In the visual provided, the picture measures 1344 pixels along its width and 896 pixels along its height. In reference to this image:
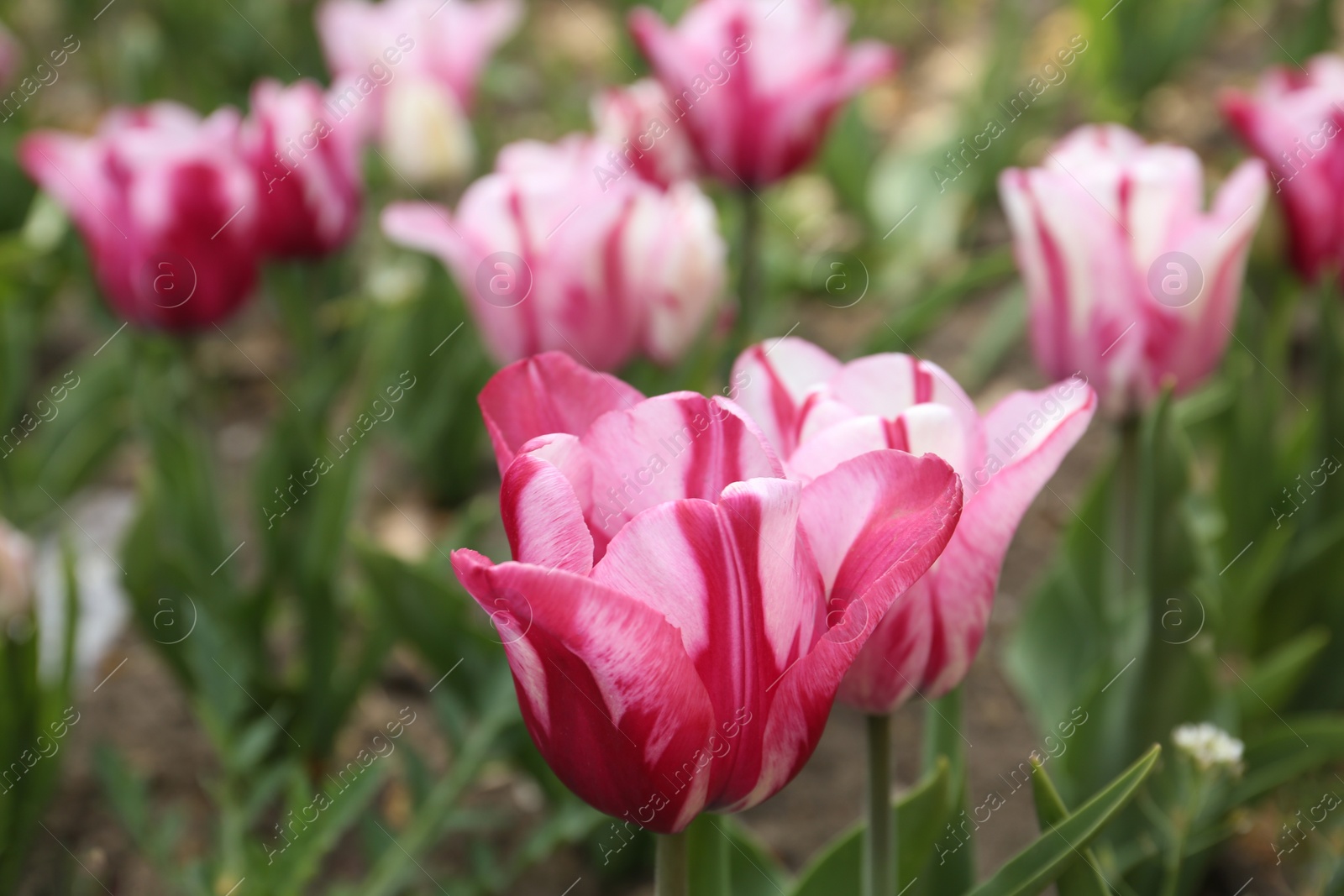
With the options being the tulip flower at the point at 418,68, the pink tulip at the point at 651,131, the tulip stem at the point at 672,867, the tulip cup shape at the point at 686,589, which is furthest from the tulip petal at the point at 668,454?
the tulip flower at the point at 418,68

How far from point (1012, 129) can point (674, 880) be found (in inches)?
83.3

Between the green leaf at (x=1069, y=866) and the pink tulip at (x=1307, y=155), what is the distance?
0.87m

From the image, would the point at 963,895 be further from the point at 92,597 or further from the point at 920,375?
the point at 92,597

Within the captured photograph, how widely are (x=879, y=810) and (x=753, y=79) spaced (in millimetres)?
1047

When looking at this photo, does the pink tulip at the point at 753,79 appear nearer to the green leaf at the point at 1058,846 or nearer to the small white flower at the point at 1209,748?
the small white flower at the point at 1209,748

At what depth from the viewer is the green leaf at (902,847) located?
2.66ft

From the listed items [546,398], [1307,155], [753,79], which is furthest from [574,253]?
[1307,155]

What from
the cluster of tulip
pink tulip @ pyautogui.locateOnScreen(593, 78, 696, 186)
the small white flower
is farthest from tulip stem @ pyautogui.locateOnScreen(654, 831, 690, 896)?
pink tulip @ pyautogui.locateOnScreen(593, 78, 696, 186)

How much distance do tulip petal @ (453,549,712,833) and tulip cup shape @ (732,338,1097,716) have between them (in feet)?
0.37

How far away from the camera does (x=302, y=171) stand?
4.90 ft

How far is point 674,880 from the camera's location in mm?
616

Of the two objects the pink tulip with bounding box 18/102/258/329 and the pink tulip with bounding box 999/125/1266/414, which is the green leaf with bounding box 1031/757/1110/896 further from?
the pink tulip with bounding box 18/102/258/329

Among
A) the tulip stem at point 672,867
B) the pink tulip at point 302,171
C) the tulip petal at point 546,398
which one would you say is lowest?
the tulip stem at point 672,867

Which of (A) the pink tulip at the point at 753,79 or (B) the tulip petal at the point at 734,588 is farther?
(A) the pink tulip at the point at 753,79
